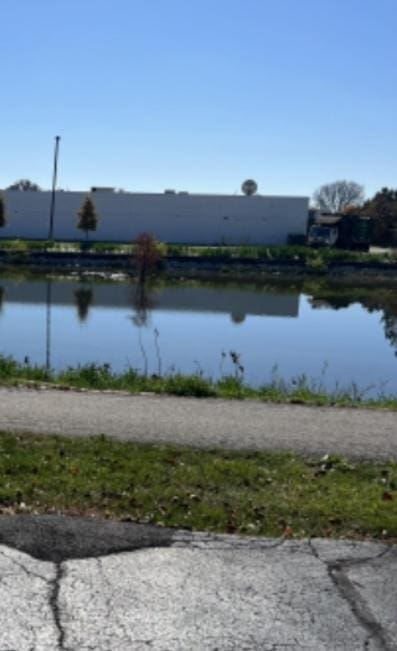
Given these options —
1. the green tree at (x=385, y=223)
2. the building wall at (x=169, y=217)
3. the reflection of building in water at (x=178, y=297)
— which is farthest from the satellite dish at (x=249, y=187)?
the reflection of building in water at (x=178, y=297)

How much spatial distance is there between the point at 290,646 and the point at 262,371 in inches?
449

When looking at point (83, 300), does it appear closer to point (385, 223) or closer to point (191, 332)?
point (191, 332)

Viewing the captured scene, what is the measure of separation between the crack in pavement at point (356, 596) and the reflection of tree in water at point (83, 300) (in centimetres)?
1870

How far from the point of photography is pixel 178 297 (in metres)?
32.3

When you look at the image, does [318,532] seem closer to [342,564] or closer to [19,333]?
[342,564]

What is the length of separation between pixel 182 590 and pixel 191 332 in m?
17.2

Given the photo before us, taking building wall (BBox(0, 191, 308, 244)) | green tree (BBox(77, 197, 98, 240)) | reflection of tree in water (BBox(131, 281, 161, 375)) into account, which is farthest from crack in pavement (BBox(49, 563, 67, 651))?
building wall (BBox(0, 191, 308, 244))

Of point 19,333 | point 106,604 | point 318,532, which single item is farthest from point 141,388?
point 19,333

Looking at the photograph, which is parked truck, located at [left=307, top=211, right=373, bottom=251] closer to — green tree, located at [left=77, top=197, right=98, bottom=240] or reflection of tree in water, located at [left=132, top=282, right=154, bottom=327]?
green tree, located at [left=77, top=197, right=98, bottom=240]

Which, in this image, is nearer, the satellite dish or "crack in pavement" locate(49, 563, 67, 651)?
"crack in pavement" locate(49, 563, 67, 651)

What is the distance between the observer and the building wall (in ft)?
223

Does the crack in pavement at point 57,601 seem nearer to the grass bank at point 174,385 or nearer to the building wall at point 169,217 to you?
the grass bank at point 174,385

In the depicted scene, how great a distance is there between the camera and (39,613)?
3.90 m

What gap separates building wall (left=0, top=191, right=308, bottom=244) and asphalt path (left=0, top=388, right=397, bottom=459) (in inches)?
2355
